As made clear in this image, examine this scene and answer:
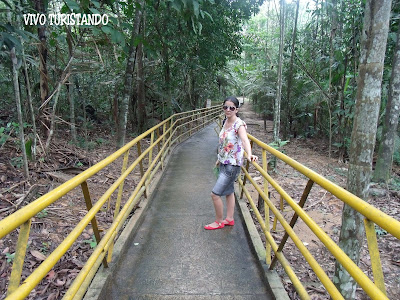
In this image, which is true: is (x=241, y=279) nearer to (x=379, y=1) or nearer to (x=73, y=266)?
(x=73, y=266)

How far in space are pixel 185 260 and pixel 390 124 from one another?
606 centimetres

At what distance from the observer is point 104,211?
13.9 ft

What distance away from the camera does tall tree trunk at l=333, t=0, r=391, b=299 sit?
2.32m

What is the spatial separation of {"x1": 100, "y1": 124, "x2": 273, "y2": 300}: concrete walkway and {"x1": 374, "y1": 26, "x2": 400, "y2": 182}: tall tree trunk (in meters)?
4.71

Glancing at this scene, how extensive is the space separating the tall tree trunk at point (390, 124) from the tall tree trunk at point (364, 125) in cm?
469

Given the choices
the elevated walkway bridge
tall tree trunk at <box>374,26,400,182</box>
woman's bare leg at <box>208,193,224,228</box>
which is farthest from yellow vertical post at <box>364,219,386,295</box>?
tall tree trunk at <box>374,26,400,182</box>

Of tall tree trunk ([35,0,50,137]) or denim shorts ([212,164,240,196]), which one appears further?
tall tree trunk ([35,0,50,137])

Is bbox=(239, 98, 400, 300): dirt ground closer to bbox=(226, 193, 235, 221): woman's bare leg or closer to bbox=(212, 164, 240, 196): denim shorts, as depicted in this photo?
bbox=(226, 193, 235, 221): woman's bare leg

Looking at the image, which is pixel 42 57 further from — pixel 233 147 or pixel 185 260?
pixel 185 260

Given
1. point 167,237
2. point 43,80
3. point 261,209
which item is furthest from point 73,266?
point 43,80

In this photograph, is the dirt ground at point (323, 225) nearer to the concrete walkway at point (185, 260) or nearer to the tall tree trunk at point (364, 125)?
the concrete walkway at point (185, 260)

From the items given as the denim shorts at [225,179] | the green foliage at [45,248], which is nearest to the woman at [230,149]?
the denim shorts at [225,179]

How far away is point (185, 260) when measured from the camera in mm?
2809

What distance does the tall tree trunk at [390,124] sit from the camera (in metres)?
6.27
